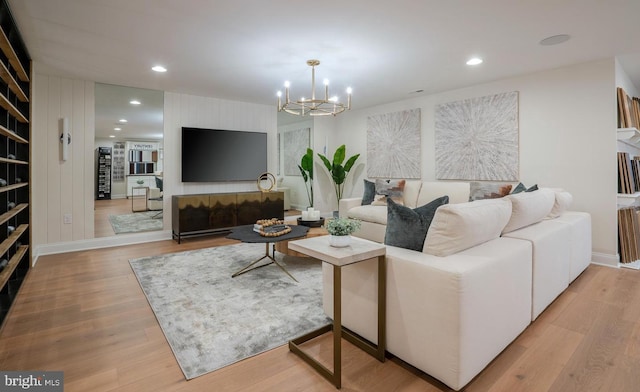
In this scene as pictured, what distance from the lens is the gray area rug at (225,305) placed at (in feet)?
6.36

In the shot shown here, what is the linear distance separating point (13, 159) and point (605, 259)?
6.07 meters

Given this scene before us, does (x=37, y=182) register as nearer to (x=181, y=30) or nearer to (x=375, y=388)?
(x=181, y=30)

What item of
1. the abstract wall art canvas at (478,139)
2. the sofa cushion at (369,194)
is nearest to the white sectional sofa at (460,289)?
the abstract wall art canvas at (478,139)

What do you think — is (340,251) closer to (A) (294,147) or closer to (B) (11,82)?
(B) (11,82)

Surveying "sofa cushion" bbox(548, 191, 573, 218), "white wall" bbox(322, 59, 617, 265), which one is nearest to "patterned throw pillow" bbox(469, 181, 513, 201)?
"white wall" bbox(322, 59, 617, 265)

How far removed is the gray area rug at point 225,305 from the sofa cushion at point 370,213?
134cm

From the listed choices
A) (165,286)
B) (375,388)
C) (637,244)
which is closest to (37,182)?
(165,286)

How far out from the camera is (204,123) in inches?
212

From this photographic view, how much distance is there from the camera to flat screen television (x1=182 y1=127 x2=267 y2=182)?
→ 5223mm

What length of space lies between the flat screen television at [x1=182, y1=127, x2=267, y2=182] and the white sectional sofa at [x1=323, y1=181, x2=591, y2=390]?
12.9 feet

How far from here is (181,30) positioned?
282cm

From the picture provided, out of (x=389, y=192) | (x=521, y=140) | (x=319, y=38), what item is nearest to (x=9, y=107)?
(x=319, y=38)

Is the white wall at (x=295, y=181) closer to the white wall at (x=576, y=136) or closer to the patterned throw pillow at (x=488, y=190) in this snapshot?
the patterned throw pillow at (x=488, y=190)

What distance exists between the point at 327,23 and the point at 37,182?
414 centimetres
